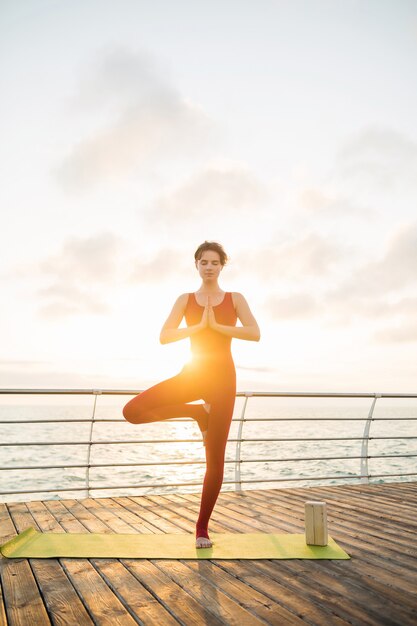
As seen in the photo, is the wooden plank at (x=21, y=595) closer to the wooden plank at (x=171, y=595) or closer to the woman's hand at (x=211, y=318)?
the wooden plank at (x=171, y=595)

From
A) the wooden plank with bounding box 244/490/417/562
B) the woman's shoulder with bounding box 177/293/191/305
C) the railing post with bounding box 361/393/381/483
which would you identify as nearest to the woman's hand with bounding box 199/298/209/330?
the woman's shoulder with bounding box 177/293/191/305

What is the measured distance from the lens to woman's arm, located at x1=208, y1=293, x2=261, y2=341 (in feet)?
10.4

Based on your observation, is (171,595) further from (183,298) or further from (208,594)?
(183,298)

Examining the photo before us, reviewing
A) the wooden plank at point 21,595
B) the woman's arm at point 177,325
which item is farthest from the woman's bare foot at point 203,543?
the woman's arm at point 177,325

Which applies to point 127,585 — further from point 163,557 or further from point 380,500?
point 380,500

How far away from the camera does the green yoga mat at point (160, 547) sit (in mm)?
3002

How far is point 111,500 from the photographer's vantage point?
16.2ft

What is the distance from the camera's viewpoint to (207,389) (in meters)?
3.18

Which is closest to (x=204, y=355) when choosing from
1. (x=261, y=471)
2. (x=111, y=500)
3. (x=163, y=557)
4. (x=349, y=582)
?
(x=163, y=557)

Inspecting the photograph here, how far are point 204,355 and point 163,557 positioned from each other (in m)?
1.17

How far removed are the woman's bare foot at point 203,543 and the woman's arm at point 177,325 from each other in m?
1.21

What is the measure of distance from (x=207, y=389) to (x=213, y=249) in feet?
2.93

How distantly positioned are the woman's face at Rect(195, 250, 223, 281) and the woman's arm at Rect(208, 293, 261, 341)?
194 millimetres

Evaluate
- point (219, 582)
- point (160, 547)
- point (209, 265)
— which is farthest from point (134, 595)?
point (209, 265)
